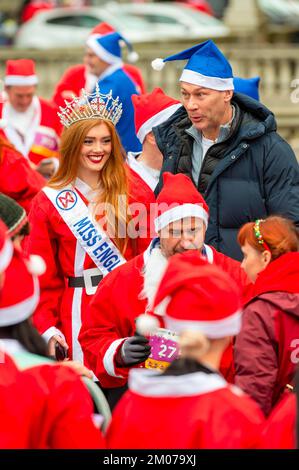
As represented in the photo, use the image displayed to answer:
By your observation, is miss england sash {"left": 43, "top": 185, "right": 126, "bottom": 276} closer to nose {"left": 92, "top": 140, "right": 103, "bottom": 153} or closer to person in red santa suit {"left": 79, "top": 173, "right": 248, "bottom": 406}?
nose {"left": 92, "top": 140, "right": 103, "bottom": 153}

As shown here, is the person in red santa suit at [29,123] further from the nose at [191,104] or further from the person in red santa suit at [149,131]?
the nose at [191,104]

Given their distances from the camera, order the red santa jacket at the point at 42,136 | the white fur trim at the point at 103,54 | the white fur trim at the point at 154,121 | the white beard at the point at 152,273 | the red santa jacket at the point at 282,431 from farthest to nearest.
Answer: the white fur trim at the point at 103,54, the red santa jacket at the point at 42,136, the white fur trim at the point at 154,121, the white beard at the point at 152,273, the red santa jacket at the point at 282,431

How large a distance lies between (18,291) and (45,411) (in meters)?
0.46

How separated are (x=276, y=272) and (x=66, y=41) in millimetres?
23181

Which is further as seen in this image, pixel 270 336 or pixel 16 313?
Answer: pixel 270 336

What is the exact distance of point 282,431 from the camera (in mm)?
5273

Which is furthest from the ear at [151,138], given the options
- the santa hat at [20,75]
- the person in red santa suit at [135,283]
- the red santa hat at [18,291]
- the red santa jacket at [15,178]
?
the santa hat at [20,75]

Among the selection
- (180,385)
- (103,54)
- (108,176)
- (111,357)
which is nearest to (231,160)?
(108,176)

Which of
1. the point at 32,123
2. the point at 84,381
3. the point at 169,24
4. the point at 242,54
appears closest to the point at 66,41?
the point at 169,24

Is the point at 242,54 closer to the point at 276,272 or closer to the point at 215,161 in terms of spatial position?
the point at 215,161

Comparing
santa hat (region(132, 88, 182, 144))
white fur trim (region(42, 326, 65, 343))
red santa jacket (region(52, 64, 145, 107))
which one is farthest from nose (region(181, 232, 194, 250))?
red santa jacket (region(52, 64, 145, 107))

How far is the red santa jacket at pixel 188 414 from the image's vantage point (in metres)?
5.15

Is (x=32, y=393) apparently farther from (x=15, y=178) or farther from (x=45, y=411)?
(x=15, y=178)

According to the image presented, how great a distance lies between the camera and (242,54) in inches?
832
